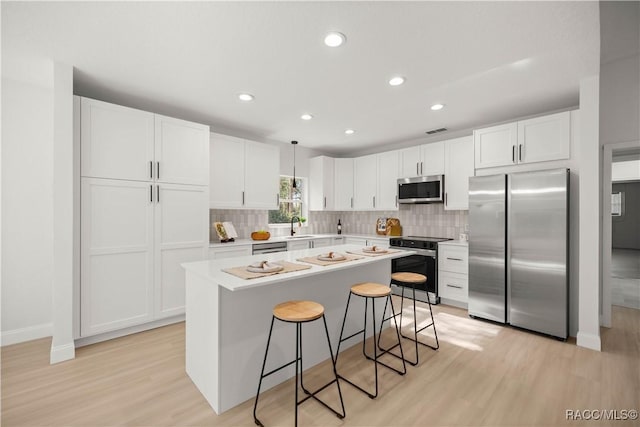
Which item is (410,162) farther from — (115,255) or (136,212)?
(115,255)

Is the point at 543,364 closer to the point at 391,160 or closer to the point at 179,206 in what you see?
the point at 391,160

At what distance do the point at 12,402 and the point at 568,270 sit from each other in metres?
4.80

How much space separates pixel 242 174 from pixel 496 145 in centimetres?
336

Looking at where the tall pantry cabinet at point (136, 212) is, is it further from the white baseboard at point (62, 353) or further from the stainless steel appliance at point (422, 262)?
the stainless steel appliance at point (422, 262)

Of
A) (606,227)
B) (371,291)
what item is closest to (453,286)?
(606,227)

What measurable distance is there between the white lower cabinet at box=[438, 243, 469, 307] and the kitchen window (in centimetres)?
254

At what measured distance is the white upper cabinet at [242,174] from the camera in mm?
3979

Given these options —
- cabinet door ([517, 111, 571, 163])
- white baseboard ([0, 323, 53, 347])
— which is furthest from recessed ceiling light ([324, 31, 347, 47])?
white baseboard ([0, 323, 53, 347])

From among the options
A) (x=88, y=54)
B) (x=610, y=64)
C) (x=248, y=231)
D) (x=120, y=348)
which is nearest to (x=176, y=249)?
(x=120, y=348)

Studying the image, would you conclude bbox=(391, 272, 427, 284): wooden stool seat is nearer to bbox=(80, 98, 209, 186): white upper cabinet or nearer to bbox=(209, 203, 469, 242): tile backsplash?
bbox=(209, 203, 469, 242): tile backsplash

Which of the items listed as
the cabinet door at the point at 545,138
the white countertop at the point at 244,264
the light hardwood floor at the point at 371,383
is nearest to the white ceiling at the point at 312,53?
the cabinet door at the point at 545,138

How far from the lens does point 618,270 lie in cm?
602

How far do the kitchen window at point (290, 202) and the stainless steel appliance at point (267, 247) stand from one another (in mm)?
784

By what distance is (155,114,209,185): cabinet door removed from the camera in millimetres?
3201
